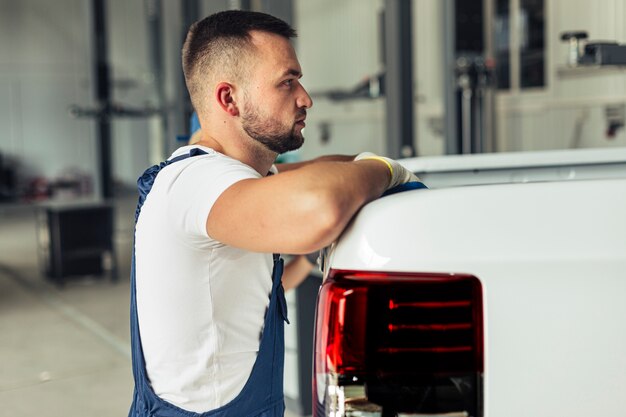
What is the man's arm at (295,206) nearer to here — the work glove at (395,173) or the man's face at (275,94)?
the work glove at (395,173)

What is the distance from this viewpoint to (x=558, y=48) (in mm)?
6184

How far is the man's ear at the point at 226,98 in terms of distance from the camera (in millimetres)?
1269

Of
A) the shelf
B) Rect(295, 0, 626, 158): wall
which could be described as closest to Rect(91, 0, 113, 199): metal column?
Rect(295, 0, 626, 158): wall

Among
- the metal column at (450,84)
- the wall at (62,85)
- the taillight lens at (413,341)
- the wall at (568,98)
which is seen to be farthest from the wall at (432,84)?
the wall at (62,85)

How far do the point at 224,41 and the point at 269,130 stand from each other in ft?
0.57

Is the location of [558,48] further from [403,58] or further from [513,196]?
[513,196]

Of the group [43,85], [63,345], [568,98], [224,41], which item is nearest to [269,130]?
[224,41]

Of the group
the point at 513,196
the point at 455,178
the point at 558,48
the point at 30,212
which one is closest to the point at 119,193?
the point at 30,212

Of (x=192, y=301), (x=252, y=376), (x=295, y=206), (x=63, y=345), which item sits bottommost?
(x=63, y=345)

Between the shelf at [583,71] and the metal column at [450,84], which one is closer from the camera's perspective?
the metal column at [450,84]

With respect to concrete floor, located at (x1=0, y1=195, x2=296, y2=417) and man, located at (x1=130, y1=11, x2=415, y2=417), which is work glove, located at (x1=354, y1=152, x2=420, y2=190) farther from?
concrete floor, located at (x1=0, y1=195, x2=296, y2=417)

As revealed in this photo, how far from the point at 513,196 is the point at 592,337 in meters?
0.19

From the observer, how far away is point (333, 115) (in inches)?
365

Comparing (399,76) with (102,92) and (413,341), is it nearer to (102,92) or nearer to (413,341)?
(102,92)
